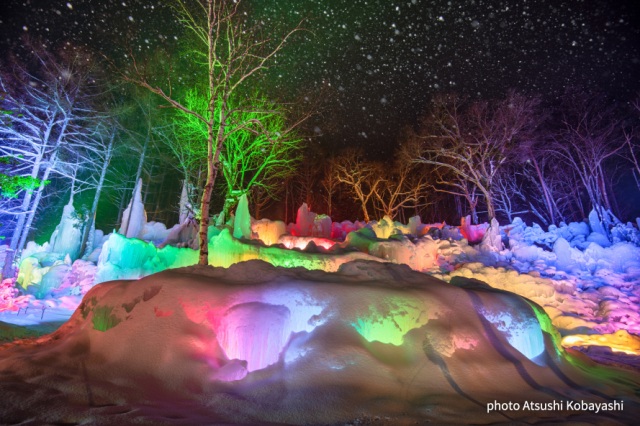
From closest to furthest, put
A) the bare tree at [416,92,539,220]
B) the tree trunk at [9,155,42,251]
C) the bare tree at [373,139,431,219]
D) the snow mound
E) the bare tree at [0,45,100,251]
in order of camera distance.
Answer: the snow mound
the tree trunk at [9,155,42,251]
the bare tree at [0,45,100,251]
the bare tree at [416,92,539,220]
the bare tree at [373,139,431,219]

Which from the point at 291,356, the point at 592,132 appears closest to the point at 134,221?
the point at 291,356

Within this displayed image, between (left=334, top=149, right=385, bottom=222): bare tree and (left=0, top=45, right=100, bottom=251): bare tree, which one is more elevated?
(left=334, top=149, right=385, bottom=222): bare tree

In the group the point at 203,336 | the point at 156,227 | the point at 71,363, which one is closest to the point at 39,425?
the point at 71,363

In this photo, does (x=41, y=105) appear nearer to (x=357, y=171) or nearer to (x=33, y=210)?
(x=33, y=210)

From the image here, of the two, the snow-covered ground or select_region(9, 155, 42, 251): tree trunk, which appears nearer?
the snow-covered ground

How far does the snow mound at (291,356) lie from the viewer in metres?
3.88

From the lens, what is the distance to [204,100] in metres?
18.5

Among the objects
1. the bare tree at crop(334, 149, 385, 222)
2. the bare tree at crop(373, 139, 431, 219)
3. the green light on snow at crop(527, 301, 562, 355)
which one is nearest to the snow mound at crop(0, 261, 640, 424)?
the green light on snow at crop(527, 301, 562, 355)

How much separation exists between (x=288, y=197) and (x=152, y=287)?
30.5m

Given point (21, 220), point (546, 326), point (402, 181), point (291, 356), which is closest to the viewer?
point (291, 356)

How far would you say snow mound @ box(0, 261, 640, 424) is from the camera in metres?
3.88

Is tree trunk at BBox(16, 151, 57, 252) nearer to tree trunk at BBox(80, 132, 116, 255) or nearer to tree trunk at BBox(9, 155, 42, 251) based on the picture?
tree trunk at BBox(9, 155, 42, 251)

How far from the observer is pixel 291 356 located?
15.5ft

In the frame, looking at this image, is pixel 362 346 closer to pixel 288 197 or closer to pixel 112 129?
pixel 112 129
